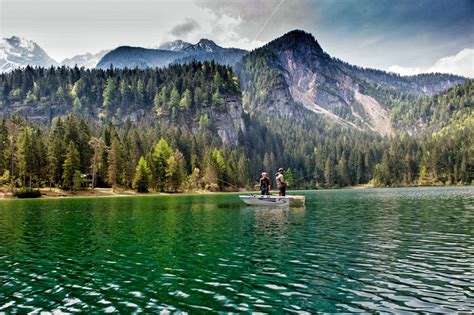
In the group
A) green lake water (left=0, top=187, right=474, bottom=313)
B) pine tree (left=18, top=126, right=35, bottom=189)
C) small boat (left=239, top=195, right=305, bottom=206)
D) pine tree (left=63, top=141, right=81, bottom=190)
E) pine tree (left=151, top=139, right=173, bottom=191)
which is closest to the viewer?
green lake water (left=0, top=187, right=474, bottom=313)

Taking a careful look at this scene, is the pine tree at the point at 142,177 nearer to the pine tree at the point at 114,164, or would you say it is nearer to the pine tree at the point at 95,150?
the pine tree at the point at 114,164

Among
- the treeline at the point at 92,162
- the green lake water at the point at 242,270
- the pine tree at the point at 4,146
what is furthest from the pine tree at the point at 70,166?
the green lake water at the point at 242,270

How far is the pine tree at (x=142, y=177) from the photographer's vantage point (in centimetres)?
11812

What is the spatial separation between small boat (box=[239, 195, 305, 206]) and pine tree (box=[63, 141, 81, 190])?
62237 millimetres

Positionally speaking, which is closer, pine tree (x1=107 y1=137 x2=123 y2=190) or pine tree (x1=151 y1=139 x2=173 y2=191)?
pine tree (x1=107 y1=137 x2=123 y2=190)

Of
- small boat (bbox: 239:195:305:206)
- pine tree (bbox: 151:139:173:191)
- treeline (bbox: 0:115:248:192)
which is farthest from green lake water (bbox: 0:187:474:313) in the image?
pine tree (bbox: 151:139:173:191)

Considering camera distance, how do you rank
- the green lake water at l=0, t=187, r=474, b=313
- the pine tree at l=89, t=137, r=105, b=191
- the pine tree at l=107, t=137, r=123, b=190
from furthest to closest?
the pine tree at l=107, t=137, r=123, b=190
the pine tree at l=89, t=137, r=105, b=191
the green lake water at l=0, t=187, r=474, b=313

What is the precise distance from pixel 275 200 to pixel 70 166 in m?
67.7

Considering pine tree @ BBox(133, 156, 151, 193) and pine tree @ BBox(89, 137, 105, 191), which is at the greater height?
pine tree @ BBox(89, 137, 105, 191)

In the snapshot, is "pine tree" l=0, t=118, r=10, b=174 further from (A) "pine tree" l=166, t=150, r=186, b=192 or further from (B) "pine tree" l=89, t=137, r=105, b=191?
(A) "pine tree" l=166, t=150, r=186, b=192

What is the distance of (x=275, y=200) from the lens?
6116 cm

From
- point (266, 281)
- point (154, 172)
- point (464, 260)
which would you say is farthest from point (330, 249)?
point (154, 172)

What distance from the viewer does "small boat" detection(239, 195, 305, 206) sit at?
59594mm

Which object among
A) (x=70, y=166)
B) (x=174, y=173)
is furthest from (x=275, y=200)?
(x=174, y=173)
